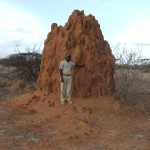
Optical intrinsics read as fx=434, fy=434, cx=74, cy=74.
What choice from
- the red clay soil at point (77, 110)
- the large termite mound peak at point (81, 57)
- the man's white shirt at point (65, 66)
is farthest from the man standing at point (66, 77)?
the large termite mound peak at point (81, 57)

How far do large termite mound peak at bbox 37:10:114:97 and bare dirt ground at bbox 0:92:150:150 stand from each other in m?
0.41

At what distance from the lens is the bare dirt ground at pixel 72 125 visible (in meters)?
8.96

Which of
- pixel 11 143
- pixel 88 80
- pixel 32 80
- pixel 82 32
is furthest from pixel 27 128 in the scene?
pixel 32 80

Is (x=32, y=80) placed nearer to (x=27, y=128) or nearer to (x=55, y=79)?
(x=55, y=79)

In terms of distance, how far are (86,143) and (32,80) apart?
1200 cm

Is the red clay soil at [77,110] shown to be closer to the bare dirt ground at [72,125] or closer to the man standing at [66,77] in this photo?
the bare dirt ground at [72,125]

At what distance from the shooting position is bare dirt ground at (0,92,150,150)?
8.96 meters

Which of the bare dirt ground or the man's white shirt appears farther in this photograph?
the man's white shirt

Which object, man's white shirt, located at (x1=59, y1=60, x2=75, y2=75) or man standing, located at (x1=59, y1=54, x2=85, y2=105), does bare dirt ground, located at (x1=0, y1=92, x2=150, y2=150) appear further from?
man's white shirt, located at (x1=59, y1=60, x2=75, y2=75)

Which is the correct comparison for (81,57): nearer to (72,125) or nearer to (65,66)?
(65,66)

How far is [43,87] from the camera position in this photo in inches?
518

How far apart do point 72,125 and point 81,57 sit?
2.90 meters

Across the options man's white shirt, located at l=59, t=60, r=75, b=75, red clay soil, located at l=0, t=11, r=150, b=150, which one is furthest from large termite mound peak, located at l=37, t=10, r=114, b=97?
man's white shirt, located at l=59, t=60, r=75, b=75

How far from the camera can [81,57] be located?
41.5 ft
